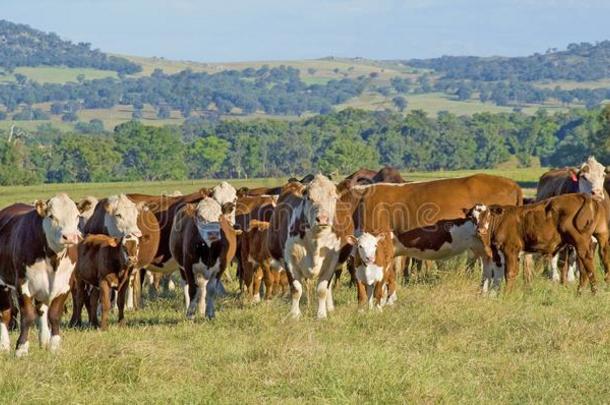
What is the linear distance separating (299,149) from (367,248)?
103545 millimetres

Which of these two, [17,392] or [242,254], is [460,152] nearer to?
[242,254]

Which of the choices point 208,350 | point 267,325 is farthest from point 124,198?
point 208,350

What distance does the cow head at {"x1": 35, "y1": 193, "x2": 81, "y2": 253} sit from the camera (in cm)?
1016

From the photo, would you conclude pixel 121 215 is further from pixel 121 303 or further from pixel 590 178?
pixel 590 178

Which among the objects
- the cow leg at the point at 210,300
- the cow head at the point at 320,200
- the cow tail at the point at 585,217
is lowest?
the cow leg at the point at 210,300

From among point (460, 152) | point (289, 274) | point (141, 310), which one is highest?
point (289, 274)

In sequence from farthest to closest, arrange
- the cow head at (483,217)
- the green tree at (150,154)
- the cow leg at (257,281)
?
the green tree at (150,154) < the cow leg at (257,281) < the cow head at (483,217)

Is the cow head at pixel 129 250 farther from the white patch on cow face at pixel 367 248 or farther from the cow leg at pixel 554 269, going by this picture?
the cow leg at pixel 554 269

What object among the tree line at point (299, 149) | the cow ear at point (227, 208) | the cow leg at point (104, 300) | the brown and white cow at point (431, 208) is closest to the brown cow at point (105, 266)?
the cow leg at point (104, 300)

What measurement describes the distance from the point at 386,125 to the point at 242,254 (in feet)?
360

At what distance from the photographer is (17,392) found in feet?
26.3

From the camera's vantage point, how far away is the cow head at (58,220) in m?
10.2

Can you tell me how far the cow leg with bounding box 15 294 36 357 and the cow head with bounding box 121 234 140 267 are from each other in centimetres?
223

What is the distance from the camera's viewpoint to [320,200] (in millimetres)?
12570
